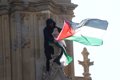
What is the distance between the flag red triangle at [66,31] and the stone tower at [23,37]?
831mm

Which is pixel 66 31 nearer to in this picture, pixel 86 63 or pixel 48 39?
pixel 48 39

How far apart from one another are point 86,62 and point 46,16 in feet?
9.09

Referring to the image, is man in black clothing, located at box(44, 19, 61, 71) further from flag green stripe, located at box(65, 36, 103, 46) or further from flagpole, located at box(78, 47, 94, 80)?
flagpole, located at box(78, 47, 94, 80)

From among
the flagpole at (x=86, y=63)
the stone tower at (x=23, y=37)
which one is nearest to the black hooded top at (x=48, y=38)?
the stone tower at (x=23, y=37)

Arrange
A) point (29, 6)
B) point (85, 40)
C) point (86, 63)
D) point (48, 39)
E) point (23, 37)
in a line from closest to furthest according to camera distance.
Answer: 1. point (48, 39)
2. point (23, 37)
3. point (85, 40)
4. point (29, 6)
5. point (86, 63)

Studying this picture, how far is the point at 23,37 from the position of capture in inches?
1015

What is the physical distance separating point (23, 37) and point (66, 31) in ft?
5.90

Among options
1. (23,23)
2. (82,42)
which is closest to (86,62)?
(82,42)

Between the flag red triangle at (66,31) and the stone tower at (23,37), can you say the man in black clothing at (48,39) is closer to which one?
the stone tower at (23,37)

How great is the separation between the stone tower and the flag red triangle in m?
0.83

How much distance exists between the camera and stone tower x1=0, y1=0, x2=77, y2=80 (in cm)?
2548

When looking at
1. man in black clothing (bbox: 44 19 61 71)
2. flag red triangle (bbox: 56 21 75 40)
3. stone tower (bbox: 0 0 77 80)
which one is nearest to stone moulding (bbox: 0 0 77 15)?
stone tower (bbox: 0 0 77 80)

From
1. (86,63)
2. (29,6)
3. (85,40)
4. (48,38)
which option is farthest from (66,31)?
(86,63)

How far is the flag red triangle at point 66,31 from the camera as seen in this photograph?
25.4 m
